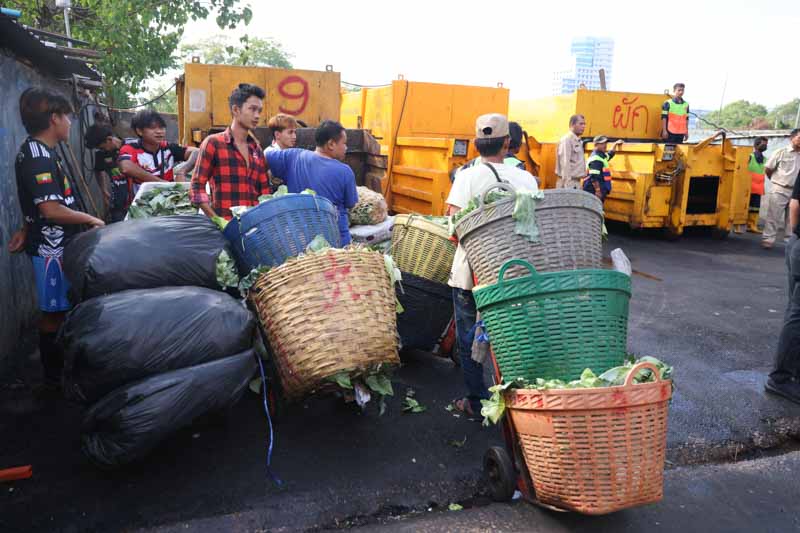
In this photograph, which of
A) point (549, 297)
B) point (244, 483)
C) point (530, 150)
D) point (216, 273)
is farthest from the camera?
point (530, 150)

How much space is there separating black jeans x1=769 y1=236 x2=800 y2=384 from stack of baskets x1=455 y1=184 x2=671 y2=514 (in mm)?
2242

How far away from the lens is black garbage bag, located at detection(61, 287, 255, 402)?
8.63 feet

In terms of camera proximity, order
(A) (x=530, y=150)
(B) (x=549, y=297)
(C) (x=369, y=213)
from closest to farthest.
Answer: (B) (x=549, y=297) < (C) (x=369, y=213) < (A) (x=530, y=150)

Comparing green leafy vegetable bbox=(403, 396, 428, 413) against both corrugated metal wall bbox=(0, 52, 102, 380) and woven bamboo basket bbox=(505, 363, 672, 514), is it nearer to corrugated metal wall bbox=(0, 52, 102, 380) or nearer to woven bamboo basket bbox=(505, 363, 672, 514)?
woven bamboo basket bbox=(505, 363, 672, 514)

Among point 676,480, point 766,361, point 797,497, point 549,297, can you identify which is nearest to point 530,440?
point 549,297

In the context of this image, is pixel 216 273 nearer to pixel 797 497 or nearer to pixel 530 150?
pixel 797 497

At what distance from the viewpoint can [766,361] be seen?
4.88m

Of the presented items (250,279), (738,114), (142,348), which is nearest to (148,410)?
(142,348)

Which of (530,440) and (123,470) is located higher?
(530,440)

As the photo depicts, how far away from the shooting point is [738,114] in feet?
148

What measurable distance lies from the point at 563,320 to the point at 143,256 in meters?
2.09

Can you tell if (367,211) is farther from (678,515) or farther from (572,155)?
(572,155)

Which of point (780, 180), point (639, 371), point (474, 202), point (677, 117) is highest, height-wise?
point (677, 117)

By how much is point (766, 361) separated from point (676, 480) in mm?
2400
